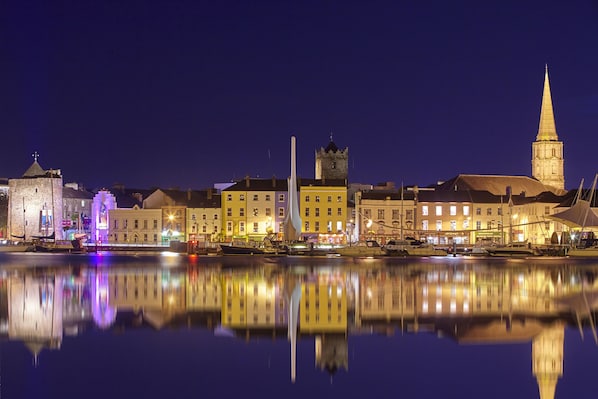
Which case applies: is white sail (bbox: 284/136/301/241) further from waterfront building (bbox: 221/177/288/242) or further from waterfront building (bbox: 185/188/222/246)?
waterfront building (bbox: 185/188/222/246)

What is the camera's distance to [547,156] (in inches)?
4072

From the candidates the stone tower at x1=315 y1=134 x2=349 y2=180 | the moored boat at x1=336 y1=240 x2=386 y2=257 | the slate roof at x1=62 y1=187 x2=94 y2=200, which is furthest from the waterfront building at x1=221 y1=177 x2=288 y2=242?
the slate roof at x1=62 y1=187 x2=94 y2=200

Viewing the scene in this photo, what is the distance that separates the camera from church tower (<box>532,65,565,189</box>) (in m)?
103

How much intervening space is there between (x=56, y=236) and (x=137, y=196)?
37.3 feet

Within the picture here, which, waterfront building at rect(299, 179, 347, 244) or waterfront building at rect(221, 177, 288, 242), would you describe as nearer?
waterfront building at rect(299, 179, 347, 244)

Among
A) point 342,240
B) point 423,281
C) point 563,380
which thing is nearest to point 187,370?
point 563,380

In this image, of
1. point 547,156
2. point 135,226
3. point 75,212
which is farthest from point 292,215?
point 547,156

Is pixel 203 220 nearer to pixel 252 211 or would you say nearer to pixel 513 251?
pixel 252 211

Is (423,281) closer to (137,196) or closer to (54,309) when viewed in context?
(54,309)

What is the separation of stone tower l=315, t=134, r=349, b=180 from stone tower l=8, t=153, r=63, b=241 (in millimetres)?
28249

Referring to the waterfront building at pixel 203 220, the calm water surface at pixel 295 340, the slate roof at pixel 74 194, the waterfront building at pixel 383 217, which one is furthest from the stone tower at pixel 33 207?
the calm water surface at pixel 295 340

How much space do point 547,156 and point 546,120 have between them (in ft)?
18.4

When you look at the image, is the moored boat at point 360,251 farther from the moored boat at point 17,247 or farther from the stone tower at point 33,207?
the stone tower at point 33,207

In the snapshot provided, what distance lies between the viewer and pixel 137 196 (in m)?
91.6
